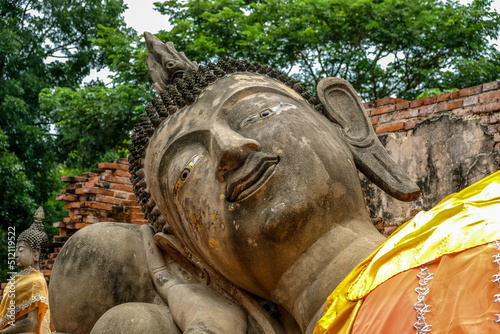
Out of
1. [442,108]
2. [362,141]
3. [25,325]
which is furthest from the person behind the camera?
[25,325]

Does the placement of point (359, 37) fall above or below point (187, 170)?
above

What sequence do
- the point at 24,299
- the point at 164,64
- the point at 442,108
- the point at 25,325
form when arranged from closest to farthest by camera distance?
1. the point at 164,64
2. the point at 442,108
3. the point at 25,325
4. the point at 24,299

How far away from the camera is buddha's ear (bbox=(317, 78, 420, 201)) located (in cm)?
260

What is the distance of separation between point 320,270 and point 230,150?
1.89ft

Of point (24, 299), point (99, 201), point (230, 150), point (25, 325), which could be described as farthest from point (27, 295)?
point (230, 150)

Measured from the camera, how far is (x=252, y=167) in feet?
7.59

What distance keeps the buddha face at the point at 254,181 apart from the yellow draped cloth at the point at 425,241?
18.1 inches

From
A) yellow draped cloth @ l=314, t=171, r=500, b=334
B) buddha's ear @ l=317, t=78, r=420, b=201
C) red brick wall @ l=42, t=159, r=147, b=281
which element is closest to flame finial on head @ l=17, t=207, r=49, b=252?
red brick wall @ l=42, t=159, r=147, b=281

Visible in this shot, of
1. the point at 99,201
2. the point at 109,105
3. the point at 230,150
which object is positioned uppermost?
the point at 109,105

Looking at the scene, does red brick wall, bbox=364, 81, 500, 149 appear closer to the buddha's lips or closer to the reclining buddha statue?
the reclining buddha statue

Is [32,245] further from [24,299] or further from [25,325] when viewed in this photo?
[25,325]

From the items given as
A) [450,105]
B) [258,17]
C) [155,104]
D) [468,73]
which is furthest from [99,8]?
[155,104]

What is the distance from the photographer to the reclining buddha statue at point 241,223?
226 centimetres

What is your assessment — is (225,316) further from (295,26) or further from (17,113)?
(17,113)
